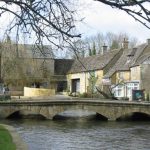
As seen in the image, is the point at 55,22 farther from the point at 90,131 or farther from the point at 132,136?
the point at 90,131

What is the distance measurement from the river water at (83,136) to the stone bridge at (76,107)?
3518 millimetres

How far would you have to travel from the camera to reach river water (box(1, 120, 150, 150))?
26578 millimetres

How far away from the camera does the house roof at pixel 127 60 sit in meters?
60.4

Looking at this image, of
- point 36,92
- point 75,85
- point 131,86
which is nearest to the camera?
point 131,86

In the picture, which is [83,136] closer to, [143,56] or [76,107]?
[76,107]

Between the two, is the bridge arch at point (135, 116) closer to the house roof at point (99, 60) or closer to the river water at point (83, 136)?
the river water at point (83, 136)

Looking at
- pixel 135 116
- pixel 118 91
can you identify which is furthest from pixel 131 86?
pixel 135 116

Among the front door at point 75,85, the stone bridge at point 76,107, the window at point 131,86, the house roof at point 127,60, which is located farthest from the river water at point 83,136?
the front door at point 75,85

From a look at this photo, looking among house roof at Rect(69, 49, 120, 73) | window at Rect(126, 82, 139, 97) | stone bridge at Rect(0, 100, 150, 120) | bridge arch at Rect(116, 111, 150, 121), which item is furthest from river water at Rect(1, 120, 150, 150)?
house roof at Rect(69, 49, 120, 73)

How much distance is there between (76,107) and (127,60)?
65.1 ft

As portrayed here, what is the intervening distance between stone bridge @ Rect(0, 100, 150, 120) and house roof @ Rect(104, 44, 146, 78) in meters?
14.2

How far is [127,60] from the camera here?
63250 mm

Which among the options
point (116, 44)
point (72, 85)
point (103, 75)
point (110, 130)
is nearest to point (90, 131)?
point (110, 130)

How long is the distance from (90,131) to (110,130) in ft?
5.73
